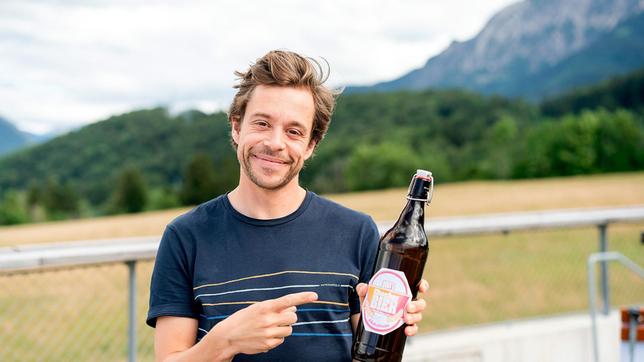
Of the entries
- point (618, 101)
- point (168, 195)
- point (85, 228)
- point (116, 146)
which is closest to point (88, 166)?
point (116, 146)

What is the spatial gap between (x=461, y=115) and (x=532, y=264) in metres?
69.7

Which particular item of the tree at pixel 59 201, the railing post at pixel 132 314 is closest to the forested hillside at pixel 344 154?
the tree at pixel 59 201

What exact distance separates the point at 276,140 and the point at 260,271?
36 cm

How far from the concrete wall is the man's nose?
247cm

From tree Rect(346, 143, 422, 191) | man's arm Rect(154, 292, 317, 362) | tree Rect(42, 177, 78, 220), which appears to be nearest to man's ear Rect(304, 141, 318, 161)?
man's arm Rect(154, 292, 317, 362)

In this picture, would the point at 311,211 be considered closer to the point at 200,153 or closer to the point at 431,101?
the point at 200,153

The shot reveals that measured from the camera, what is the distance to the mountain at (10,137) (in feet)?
296

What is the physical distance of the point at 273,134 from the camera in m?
1.83

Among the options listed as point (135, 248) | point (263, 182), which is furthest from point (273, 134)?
point (135, 248)

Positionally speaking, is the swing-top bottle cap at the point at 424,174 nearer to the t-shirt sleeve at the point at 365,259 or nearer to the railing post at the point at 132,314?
the t-shirt sleeve at the point at 365,259

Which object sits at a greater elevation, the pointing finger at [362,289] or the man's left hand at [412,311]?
the pointing finger at [362,289]

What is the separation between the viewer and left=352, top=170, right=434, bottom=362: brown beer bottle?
1720 millimetres

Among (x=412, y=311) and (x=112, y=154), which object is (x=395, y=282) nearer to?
(x=412, y=311)

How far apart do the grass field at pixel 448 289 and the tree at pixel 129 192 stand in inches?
1483
